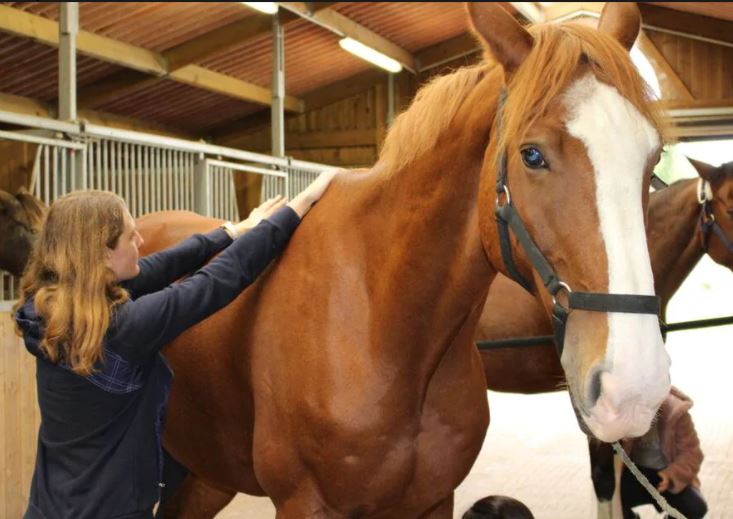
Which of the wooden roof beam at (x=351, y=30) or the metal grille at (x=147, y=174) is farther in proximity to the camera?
the wooden roof beam at (x=351, y=30)

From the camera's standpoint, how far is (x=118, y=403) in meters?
1.58

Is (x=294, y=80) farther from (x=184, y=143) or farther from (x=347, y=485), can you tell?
(x=347, y=485)

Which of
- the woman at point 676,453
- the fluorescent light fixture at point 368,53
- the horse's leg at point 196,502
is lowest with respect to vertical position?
the horse's leg at point 196,502

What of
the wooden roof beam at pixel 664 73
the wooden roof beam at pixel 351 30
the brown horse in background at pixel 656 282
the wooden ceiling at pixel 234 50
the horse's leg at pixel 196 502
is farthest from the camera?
the wooden roof beam at pixel 664 73

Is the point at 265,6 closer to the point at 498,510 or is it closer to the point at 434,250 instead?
the point at 498,510

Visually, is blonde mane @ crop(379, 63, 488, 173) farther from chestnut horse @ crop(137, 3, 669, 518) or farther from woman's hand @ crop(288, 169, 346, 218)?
woman's hand @ crop(288, 169, 346, 218)

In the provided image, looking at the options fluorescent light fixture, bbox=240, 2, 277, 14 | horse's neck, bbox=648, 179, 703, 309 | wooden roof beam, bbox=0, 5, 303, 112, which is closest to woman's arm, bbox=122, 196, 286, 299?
horse's neck, bbox=648, 179, 703, 309

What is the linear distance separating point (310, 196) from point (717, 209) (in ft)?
6.12

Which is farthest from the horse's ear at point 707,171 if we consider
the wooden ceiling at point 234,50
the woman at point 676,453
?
the wooden ceiling at point 234,50

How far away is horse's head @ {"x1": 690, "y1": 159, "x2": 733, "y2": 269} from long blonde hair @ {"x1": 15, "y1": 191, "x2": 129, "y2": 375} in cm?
223

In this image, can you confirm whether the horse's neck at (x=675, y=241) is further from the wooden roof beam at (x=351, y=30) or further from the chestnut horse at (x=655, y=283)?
the wooden roof beam at (x=351, y=30)

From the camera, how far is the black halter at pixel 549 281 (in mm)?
1113

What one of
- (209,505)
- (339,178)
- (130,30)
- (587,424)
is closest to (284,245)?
(339,178)

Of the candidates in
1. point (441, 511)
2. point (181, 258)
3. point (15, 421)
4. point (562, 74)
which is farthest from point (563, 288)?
point (15, 421)
